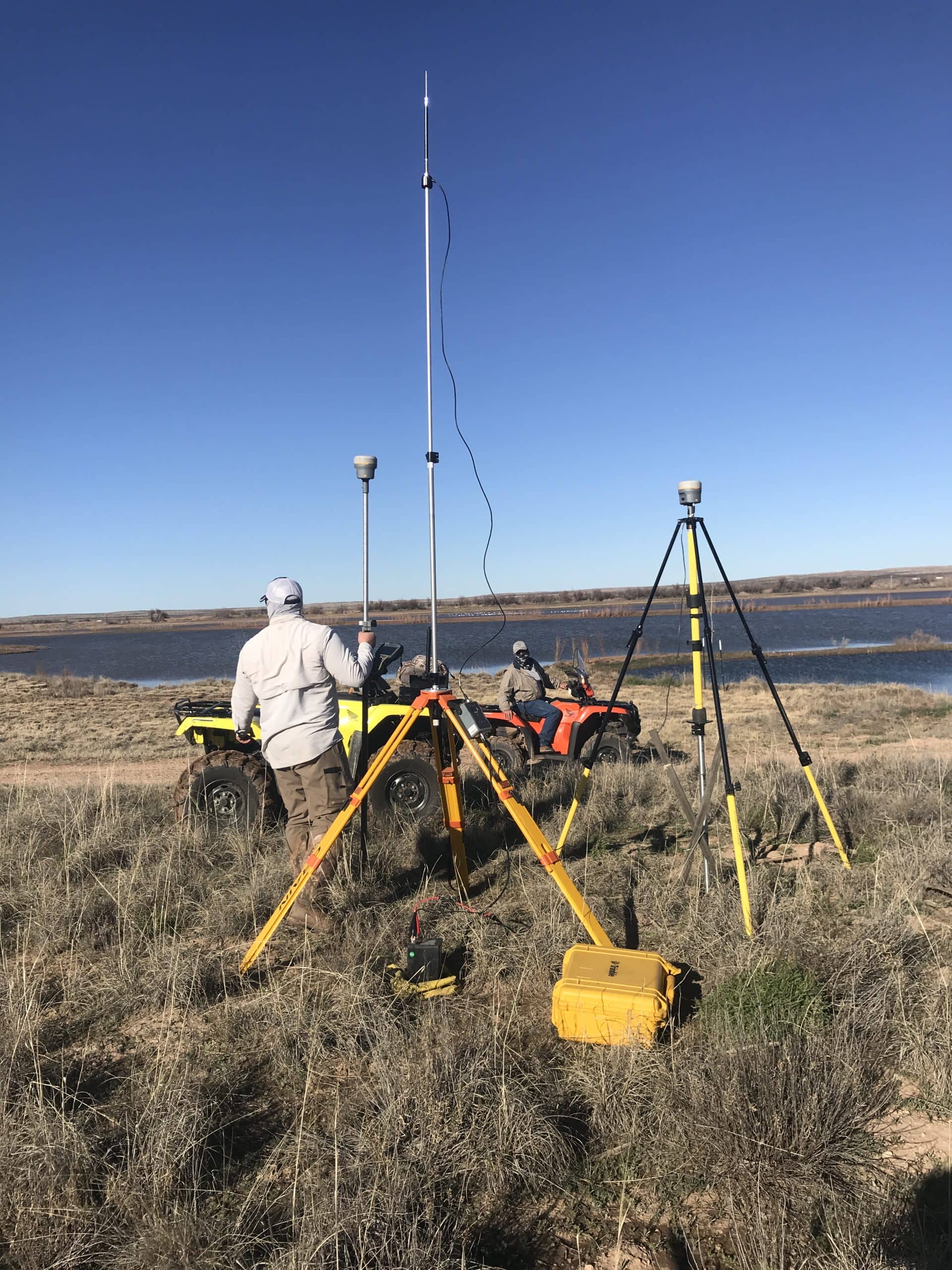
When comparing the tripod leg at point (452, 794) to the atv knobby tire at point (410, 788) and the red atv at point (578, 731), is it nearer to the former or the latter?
the atv knobby tire at point (410, 788)

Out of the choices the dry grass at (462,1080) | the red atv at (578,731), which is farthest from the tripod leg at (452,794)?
the red atv at (578,731)

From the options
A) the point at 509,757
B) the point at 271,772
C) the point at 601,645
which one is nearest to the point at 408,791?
the point at 271,772

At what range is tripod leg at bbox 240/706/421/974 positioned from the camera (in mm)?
3715

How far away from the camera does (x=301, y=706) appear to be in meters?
4.32

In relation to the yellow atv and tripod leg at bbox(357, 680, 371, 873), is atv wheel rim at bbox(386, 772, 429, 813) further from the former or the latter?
tripod leg at bbox(357, 680, 371, 873)

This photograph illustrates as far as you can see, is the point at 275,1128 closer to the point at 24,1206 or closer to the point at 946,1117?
the point at 24,1206

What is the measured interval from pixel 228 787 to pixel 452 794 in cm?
299

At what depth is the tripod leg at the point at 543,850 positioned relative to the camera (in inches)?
141

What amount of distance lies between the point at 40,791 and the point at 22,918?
15.0 ft

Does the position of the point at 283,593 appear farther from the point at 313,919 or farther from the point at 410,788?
the point at 410,788

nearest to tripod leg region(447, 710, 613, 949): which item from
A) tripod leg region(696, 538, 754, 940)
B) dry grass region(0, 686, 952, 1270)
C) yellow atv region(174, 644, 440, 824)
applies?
dry grass region(0, 686, 952, 1270)

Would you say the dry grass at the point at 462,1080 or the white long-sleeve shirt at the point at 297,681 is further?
the white long-sleeve shirt at the point at 297,681

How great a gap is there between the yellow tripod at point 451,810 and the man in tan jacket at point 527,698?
468 centimetres

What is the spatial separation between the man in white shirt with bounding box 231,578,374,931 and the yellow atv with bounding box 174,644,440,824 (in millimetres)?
1834
